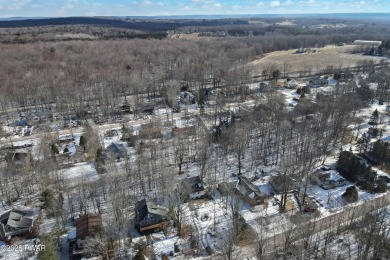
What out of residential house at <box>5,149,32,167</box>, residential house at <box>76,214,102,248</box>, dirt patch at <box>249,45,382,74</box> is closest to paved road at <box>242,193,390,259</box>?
residential house at <box>76,214,102,248</box>

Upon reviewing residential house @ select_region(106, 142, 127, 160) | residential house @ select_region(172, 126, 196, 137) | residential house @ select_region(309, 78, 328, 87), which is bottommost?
residential house @ select_region(106, 142, 127, 160)

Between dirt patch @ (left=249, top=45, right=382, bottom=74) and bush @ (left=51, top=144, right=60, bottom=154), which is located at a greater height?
dirt patch @ (left=249, top=45, right=382, bottom=74)

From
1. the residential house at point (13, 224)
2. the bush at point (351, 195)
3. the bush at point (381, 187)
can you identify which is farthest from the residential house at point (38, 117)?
the bush at point (381, 187)

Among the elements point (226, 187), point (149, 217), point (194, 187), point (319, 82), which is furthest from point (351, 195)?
point (319, 82)

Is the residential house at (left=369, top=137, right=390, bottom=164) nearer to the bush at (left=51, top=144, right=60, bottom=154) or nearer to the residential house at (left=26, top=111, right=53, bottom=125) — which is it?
the bush at (left=51, top=144, right=60, bottom=154)

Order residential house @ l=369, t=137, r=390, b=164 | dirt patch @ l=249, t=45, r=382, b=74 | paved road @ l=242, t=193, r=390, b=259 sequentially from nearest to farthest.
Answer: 1. paved road @ l=242, t=193, r=390, b=259
2. residential house @ l=369, t=137, r=390, b=164
3. dirt patch @ l=249, t=45, r=382, b=74
